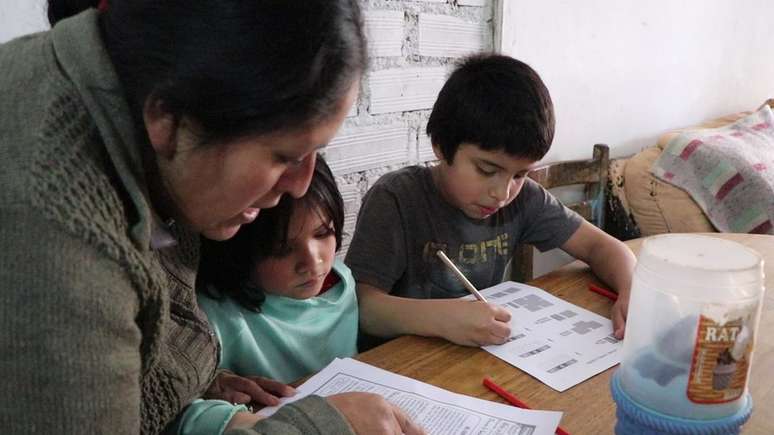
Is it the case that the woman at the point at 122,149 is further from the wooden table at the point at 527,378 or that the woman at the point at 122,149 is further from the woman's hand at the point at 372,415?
the wooden table at the point at 527,378

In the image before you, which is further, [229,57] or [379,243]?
[379,243]

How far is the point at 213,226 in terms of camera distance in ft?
2.08

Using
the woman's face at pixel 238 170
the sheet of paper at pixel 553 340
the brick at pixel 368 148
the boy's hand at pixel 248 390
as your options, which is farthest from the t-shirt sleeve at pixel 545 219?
the woman's face at pixel 238 170

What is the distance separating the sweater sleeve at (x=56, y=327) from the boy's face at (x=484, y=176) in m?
0.82

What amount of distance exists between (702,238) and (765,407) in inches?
12.9

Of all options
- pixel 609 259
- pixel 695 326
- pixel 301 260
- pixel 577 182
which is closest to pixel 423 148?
pixel 577 182

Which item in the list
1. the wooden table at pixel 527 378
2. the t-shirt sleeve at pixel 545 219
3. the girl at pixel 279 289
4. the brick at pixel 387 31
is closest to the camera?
the wooden table at pixel 527 378

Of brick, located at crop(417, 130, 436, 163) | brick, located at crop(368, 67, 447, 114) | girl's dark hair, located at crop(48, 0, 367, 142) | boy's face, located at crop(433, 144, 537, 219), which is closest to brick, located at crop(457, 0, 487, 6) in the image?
brick, located at crop(368, 67, 447, 114)

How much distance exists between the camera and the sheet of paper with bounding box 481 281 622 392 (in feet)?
2.87

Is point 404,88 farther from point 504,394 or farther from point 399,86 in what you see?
point 504,394

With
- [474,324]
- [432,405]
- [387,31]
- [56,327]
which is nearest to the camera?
[56,327]

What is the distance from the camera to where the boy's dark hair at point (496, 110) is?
3.77ft

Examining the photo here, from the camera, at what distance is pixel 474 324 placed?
3.09 ft

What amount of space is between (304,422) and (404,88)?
114 centimetres
